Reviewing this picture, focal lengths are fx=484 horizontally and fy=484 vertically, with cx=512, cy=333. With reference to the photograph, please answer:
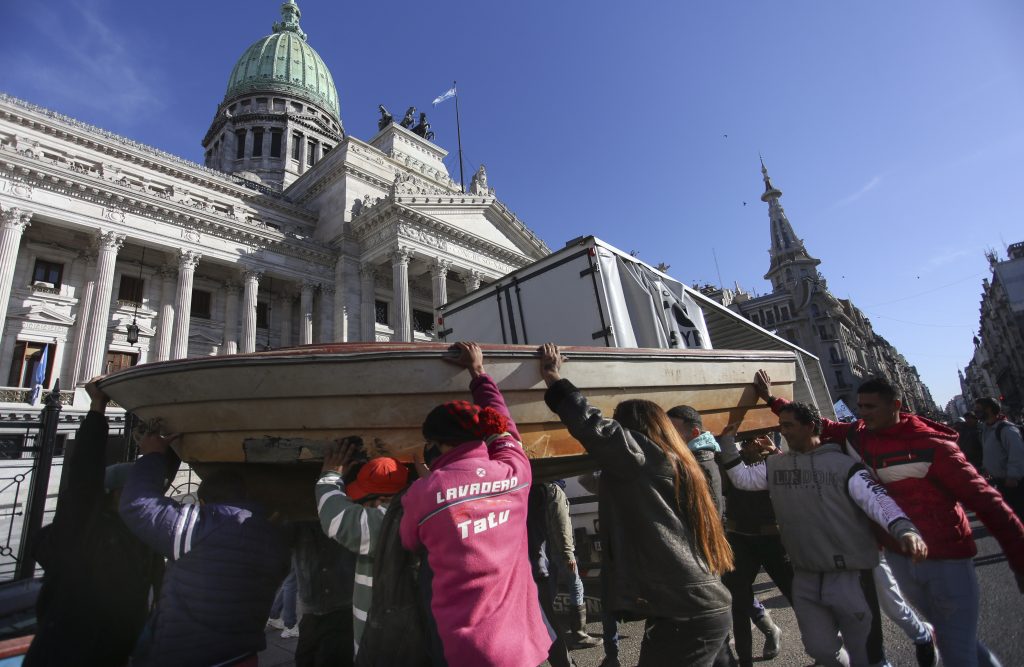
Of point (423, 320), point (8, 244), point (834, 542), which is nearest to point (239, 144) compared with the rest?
point (423, 320)

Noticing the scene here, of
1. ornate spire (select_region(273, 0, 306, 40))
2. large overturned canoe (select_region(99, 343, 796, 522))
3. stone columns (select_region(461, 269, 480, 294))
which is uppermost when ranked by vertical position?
ornate spire (select_region(273, 0, 306, 40))

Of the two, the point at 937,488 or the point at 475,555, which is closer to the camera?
the point at 475,555

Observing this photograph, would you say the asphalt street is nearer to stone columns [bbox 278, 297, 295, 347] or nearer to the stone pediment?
the stone pediment

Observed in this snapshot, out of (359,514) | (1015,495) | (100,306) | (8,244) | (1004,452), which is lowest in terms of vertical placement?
(1015,495)

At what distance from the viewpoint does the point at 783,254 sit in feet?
214

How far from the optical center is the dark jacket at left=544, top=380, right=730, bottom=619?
237cm

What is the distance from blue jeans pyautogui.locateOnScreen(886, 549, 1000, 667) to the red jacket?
9 cm

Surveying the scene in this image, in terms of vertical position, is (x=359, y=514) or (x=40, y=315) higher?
(x=40, y=315)

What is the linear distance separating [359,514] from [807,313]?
61.6 m

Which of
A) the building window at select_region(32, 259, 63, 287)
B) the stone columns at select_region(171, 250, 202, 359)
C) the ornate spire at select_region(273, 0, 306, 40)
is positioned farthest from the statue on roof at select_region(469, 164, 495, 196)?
the ornate spire at select_region(273, 0, 306, 40)

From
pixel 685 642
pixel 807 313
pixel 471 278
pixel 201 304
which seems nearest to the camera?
pixel 685 642

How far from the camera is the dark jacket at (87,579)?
8.00 ft

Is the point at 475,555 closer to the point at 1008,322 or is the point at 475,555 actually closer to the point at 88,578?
the point at 88,578

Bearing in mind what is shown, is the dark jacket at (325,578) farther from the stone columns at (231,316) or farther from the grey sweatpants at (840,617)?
the stone columns at (231,316)
